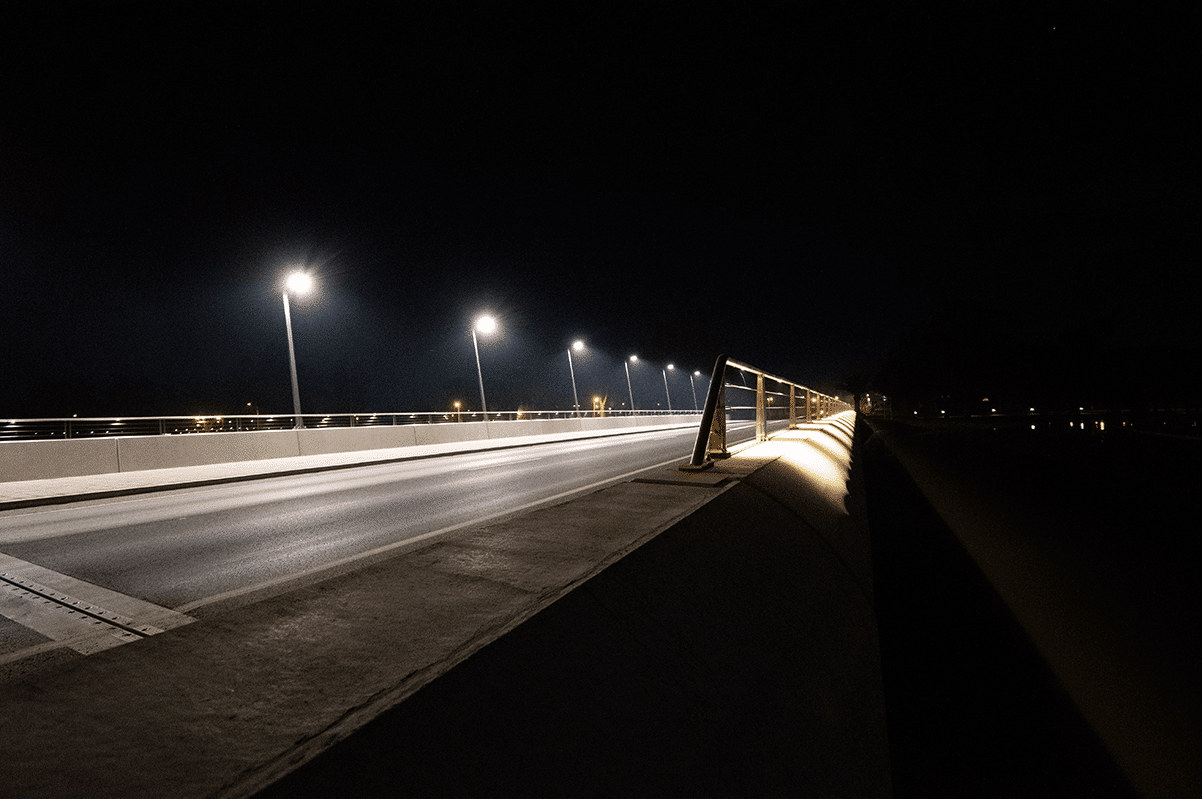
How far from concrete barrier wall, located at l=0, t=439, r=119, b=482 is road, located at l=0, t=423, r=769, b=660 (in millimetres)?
3925

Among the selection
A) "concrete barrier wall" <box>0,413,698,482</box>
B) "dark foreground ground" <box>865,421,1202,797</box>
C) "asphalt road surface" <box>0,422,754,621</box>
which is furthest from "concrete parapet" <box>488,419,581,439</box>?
"dark foreground ground" <box>865,421,1202,797</box>

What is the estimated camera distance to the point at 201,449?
14219mm

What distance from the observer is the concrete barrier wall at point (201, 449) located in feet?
42.3

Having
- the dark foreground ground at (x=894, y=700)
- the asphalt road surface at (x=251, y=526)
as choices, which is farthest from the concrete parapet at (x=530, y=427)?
the dark foreground ground at (x=894, y=700)

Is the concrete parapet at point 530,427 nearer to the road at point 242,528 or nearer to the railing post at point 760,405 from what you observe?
the road at point 242,528

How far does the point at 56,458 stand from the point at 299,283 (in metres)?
7.56

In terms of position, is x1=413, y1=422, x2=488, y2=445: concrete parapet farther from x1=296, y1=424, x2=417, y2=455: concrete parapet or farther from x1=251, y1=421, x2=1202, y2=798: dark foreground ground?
x1=251, y1=421, x2=1202, y2=798: dark foreground ground

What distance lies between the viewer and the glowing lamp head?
16.8 meters

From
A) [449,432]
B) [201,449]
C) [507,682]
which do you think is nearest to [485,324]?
[449,432]

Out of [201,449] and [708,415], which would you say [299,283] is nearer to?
[201,449]

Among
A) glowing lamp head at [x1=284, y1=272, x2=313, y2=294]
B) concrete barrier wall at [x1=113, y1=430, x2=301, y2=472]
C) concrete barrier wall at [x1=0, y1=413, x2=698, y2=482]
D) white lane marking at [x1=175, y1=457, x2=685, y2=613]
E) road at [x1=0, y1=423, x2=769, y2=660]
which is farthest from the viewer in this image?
glowing lamp head at [x1=284, y1=272, x2=313, y2=294]

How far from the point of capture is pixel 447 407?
14638 centimetres

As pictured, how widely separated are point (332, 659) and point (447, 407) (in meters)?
150

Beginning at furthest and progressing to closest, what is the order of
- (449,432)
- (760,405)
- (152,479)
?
(449,432), (152,479), (760,405)
